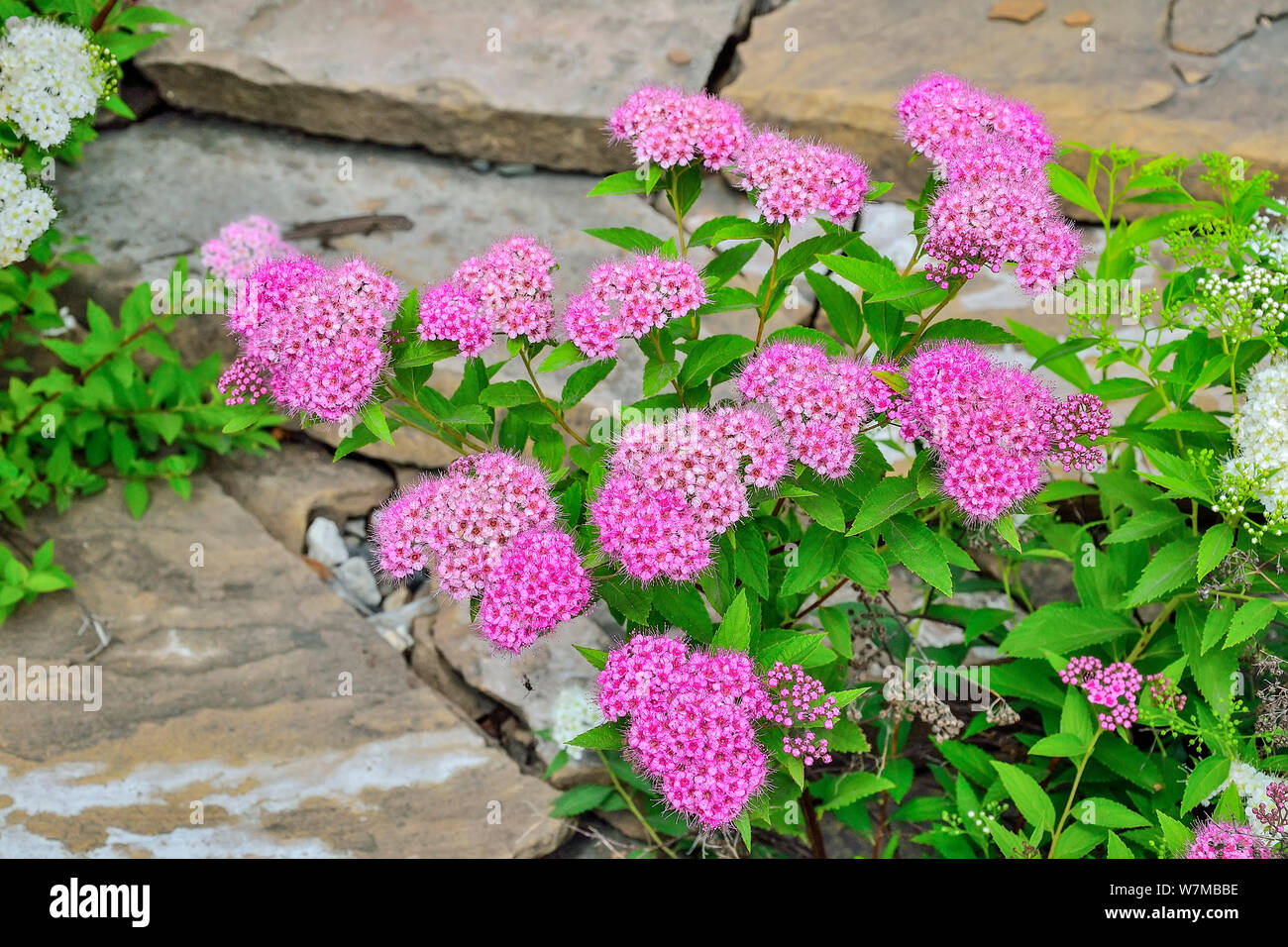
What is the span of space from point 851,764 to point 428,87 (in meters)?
3.81

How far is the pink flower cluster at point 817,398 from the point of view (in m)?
2.66

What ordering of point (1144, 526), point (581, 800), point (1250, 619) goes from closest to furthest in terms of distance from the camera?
point (1250, 619) → point (1144, 526) → point (581, 800)

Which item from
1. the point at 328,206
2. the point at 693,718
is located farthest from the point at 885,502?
the point at 328,206

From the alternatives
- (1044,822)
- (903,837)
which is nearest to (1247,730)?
(1044,822)

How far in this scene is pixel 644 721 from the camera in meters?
2.59

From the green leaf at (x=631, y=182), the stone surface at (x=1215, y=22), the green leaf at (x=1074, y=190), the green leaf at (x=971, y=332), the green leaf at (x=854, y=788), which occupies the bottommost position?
the green leaf at (x=854, y=788)

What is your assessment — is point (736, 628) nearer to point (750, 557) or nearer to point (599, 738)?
point (750, 557)

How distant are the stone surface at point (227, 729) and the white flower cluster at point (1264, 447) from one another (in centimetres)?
225

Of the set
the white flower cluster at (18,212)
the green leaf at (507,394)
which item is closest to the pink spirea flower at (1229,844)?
the green leaf at (507,394)

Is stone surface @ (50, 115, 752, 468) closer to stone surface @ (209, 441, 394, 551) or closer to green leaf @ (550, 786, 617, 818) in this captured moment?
stone surface @ (209, 441, 394, 551)

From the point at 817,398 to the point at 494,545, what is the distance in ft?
2.56

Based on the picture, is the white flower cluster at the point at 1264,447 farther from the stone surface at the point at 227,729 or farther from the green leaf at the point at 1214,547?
the stone surface at the point at 227,729

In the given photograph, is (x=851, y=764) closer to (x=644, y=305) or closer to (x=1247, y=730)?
(x=1247, y=730)

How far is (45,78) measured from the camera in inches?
148
